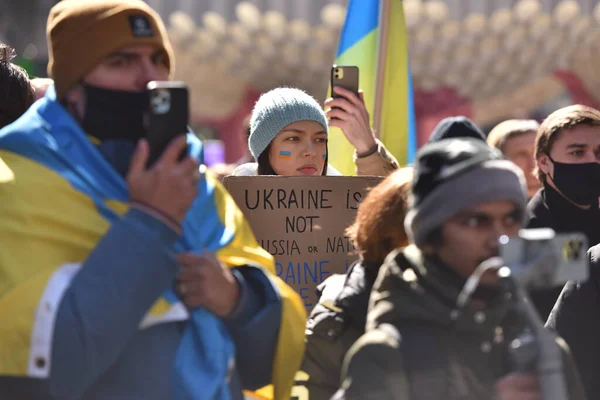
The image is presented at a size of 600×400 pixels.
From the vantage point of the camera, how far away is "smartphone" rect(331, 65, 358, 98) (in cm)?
402

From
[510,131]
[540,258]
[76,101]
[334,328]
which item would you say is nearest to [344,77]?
[334,328]

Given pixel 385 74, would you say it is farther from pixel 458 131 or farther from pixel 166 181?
pixel 166 181

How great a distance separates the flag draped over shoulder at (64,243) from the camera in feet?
6.93

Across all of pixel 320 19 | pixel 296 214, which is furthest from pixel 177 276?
pixel 320 19

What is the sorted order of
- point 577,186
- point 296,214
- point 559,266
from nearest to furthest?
point 559,266, point 296,214, point 577,186

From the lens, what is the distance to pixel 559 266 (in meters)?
2.03

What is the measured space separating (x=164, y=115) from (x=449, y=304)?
0.74m

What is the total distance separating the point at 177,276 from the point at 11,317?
375mm

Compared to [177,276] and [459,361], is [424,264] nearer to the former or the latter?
[459,361]

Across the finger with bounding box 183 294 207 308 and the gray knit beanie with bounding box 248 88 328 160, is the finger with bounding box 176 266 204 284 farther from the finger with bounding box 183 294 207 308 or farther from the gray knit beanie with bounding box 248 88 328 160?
the gray knit beanie with bounding box 248 88 328 160

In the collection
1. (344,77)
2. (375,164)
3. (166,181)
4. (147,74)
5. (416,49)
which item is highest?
(416,49)

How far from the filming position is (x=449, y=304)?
224 centimetres

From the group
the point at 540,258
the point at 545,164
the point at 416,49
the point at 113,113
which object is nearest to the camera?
the point at 540,258

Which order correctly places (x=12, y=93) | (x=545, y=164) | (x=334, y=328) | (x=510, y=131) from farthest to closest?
(x=510, y=131) → (x=545, y=164) → (x=12, y=93) → (x=334, y=328)
